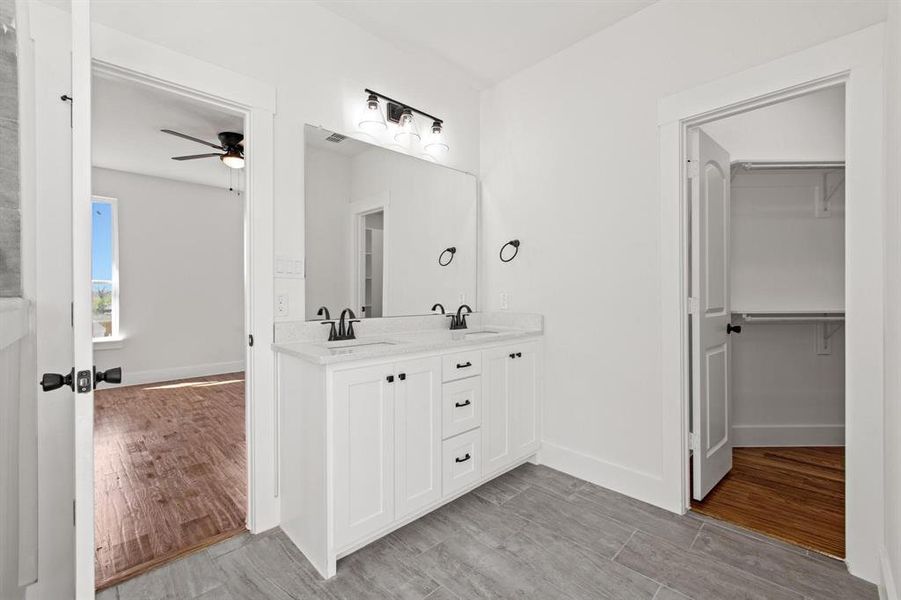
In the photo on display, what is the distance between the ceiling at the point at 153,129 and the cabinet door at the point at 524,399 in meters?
2.02

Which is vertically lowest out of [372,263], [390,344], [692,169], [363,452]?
[363,452]

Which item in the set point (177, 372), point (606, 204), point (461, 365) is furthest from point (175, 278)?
point (606, 204)

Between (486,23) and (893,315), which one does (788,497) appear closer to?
(893,315)

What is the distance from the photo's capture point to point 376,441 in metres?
1.86

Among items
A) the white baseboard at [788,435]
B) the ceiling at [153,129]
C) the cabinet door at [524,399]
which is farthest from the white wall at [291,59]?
the white baseboard at [788,435]

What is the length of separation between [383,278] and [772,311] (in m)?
2.84

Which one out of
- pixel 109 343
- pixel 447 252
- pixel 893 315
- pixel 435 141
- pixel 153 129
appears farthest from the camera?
pixel 109 343

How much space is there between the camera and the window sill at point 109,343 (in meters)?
4.81

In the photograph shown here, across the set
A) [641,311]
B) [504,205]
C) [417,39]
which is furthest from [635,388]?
[417,39]

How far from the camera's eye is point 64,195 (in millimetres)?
1568

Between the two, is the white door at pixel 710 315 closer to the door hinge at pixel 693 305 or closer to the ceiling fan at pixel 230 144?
the door hinge at pixel 693 305

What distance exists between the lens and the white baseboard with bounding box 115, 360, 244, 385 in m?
5.05

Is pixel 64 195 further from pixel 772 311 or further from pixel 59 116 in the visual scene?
pixel 772 311

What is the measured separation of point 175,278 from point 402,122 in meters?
4.26
